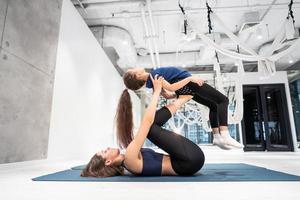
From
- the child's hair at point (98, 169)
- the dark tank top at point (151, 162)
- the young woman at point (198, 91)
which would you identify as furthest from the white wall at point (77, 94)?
the dark tank top at point (151, 162)

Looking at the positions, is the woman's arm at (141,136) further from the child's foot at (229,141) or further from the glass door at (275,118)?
the glass door at (275,118)

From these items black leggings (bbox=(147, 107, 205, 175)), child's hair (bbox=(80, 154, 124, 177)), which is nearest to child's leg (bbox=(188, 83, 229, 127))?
black leggings (bbox=(147, 107, 205, 175))

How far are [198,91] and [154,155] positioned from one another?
789 millimetres

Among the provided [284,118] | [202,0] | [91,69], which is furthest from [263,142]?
[91,69]

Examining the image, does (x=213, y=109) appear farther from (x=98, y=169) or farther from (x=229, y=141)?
(x=98, y=169)

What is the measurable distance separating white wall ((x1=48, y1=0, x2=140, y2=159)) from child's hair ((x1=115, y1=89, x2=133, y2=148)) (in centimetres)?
197

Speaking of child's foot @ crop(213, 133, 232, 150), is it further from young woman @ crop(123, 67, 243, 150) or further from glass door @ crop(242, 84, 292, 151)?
glass door @ crop(242, 84, 292, 151)

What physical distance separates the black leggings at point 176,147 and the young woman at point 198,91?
1.46ft

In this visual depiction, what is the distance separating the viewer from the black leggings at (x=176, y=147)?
6.18 feet

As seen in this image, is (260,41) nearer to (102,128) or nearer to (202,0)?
(202,0)

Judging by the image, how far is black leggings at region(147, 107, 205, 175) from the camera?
188 cm

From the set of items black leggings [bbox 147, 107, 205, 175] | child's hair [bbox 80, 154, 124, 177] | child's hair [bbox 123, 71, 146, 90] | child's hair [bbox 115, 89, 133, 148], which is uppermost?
child's hair [bbox 123, 71, 146, 90]

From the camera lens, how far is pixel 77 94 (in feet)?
15.2

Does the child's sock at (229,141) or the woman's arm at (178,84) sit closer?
the woman's arm at (178,84)
